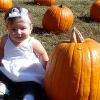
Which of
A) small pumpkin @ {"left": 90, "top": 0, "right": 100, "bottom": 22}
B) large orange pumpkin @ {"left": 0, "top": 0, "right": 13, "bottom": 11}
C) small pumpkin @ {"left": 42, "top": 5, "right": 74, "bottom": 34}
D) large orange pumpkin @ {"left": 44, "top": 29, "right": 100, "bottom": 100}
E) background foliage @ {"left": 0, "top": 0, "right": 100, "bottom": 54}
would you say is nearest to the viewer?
large orange pumpkin @ {"left": 44, "top": 29, "right": 100, "bottom": 100}

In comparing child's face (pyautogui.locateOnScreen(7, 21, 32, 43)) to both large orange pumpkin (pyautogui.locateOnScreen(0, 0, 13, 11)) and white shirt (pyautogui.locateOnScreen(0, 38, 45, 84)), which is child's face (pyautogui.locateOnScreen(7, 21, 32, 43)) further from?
large orange pumpkin (pyautogui.locateOnScreen(0, 0, 13, 11))

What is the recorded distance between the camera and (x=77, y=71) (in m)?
3.97

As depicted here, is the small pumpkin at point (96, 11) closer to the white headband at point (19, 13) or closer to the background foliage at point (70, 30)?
the background foliage at point (70, 30)

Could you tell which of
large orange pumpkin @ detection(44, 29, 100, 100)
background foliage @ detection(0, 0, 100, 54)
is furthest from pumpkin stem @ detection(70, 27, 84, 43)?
background foliage @ detection(0, 0, 100, 54)

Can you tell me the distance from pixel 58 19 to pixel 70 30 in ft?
1.62

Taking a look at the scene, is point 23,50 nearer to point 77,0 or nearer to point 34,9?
point 34,9

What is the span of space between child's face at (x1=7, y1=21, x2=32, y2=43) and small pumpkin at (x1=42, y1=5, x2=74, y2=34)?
3.38 metres

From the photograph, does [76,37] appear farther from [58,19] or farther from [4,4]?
[4,4]

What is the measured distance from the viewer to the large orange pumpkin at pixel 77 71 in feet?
13.0

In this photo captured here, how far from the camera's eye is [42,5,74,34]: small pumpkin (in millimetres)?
7832

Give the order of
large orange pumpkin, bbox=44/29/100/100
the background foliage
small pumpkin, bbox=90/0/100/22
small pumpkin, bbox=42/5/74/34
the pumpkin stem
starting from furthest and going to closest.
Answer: small pumpkin, bbox=90/0/100/22 → small pumpkin, bbox=42/5/74/34 → the background foliage → the pumpkin stem → large orange pumpkin, bbox=44/29/100/100

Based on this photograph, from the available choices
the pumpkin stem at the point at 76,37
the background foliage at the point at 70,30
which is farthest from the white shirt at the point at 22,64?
the background foliage at the point at 70,30

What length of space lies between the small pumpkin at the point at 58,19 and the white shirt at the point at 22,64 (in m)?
3.32

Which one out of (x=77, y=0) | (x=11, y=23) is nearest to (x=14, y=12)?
(x=11, y=23)
